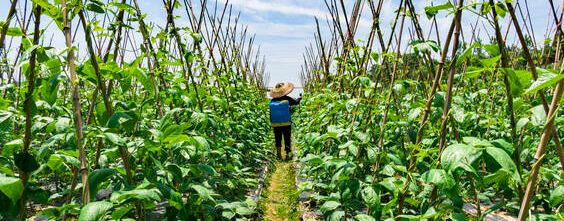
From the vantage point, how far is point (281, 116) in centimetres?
759

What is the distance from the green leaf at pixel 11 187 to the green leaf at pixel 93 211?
0.19 metres

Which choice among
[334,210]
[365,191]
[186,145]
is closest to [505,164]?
[365,191]

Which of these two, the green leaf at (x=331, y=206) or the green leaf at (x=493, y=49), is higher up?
the green leaf at (x=493, y=49)

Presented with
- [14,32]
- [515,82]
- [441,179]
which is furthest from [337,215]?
[14,32]

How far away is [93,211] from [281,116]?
20.6 ft

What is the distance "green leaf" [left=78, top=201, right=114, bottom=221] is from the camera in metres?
1.30

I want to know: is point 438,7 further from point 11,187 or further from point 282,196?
point 282,196

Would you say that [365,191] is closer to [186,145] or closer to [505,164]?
[186,145]

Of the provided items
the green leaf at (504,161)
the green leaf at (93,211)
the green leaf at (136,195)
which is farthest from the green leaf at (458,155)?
the green leaf at (93,211)

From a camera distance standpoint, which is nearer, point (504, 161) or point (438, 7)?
point (504, 161)

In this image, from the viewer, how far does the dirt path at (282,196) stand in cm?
423

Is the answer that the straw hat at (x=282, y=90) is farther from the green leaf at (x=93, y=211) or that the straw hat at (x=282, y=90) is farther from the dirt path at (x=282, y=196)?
the green leaf at (x=93, y=211)

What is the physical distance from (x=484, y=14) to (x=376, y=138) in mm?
2113

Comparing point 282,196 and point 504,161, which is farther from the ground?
point 504,161
